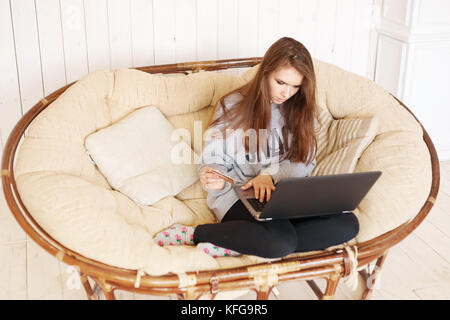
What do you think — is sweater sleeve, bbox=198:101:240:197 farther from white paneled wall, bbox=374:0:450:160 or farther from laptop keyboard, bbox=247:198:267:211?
white paneled wall, bbox=374:0:450:160

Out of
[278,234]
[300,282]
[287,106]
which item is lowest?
[300,282]

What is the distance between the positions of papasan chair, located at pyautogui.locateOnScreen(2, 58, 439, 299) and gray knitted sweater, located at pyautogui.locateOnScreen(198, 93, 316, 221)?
15 centimetres

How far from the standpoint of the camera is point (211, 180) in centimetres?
184

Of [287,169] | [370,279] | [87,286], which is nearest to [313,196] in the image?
[287,169]

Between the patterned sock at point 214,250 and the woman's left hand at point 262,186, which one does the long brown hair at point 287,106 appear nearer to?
the woman's left hand at point 262,186

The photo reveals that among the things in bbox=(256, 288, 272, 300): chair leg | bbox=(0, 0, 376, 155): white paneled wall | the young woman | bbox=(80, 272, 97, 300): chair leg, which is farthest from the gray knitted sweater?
bbox=(0, 0, 376, 155): white paneled wall

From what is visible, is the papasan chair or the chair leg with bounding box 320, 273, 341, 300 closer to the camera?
the papasan chair

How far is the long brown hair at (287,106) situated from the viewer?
1812mm

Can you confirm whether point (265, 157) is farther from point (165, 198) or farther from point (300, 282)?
point (300, 282)

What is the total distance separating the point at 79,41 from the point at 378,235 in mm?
1742

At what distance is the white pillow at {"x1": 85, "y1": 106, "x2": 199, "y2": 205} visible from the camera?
198cm

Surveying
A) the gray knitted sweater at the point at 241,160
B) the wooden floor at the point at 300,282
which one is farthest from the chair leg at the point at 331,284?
the gray knitted sweater at the point at 241,160

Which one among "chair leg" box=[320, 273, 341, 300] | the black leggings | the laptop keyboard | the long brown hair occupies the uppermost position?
the long brown hair

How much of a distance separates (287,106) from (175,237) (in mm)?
673
